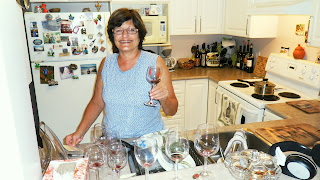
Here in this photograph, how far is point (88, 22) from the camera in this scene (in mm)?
2662

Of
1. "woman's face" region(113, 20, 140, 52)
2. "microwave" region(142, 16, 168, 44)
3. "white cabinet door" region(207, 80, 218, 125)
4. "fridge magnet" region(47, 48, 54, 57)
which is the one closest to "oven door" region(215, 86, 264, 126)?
"white cabinet door" region(207, 80, 218, 125)

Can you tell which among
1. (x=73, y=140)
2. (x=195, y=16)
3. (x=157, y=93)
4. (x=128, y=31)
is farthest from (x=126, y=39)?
(x=195, y=16)

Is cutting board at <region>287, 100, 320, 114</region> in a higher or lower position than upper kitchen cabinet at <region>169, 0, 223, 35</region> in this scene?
lower

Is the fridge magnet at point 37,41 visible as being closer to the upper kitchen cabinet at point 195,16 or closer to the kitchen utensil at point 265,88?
the upper kitchen cabinet at point 195,16

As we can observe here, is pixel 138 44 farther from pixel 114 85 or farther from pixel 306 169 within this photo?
pixel 306 169

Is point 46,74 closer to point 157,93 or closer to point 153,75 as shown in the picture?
point 153,75

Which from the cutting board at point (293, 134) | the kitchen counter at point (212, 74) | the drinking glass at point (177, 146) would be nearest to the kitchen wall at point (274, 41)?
Result: the kitchen counter at point (212, 74)

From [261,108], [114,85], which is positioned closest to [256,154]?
[114,85]

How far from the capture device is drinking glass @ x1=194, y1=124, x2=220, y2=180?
40.4 inches

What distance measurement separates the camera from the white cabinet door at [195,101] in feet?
10.6

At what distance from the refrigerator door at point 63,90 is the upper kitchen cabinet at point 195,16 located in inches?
45.7

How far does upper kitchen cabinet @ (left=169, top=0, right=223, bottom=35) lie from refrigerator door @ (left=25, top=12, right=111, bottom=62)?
37.3 inches

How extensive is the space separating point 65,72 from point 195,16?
176 centimetres

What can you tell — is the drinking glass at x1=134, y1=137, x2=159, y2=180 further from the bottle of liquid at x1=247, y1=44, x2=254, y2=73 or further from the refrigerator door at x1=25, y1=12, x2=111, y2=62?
the bottle of liquid at x1=247, y1=44, x2=254, y2=73
